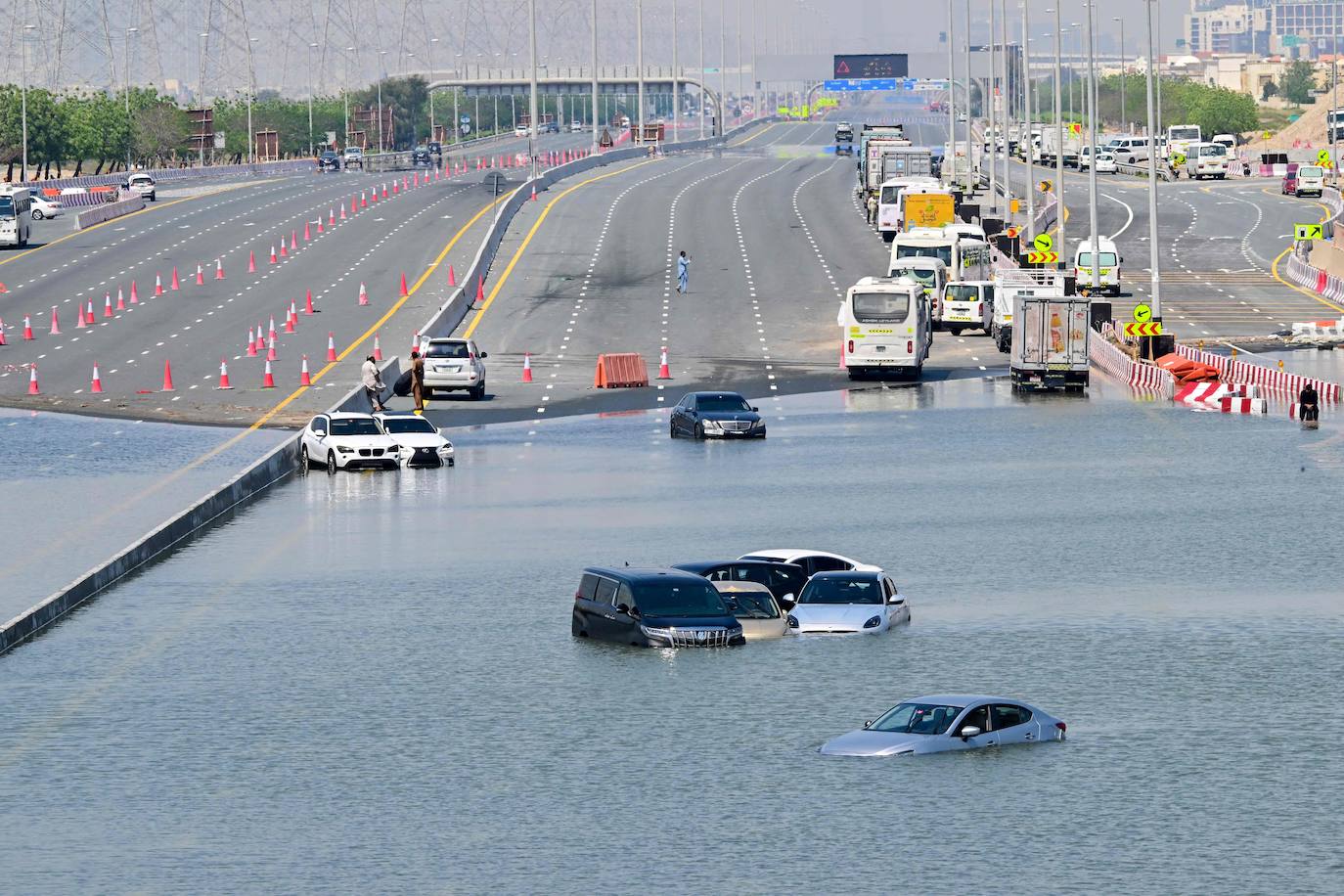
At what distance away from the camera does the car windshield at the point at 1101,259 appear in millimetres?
99875

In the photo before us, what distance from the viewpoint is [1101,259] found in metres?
100

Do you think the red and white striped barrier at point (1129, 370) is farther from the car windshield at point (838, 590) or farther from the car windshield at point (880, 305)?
the car windshield at point (838, 590)

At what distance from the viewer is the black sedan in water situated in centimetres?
→ 6606

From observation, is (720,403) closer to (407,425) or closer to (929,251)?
(407,425)

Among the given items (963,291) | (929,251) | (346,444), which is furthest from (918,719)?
(929,251)

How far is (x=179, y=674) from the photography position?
39.4 metres

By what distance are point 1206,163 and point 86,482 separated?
4785 inches

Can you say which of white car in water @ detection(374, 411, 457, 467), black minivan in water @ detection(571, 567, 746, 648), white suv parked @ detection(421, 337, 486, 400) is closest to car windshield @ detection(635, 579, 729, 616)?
black minivan in water @ detection(571, 567, 746, 648)

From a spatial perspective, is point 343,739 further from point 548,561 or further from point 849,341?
point 849,341

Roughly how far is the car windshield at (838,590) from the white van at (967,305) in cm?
4663

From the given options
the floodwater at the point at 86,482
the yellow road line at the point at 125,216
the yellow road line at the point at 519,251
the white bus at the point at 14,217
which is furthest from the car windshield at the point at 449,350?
the white bus at the point at 14,217

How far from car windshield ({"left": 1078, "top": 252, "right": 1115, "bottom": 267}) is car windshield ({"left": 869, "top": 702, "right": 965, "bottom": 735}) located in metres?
67.4

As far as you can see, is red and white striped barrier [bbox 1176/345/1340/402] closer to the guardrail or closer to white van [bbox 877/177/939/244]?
the guardrail

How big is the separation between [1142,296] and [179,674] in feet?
221
